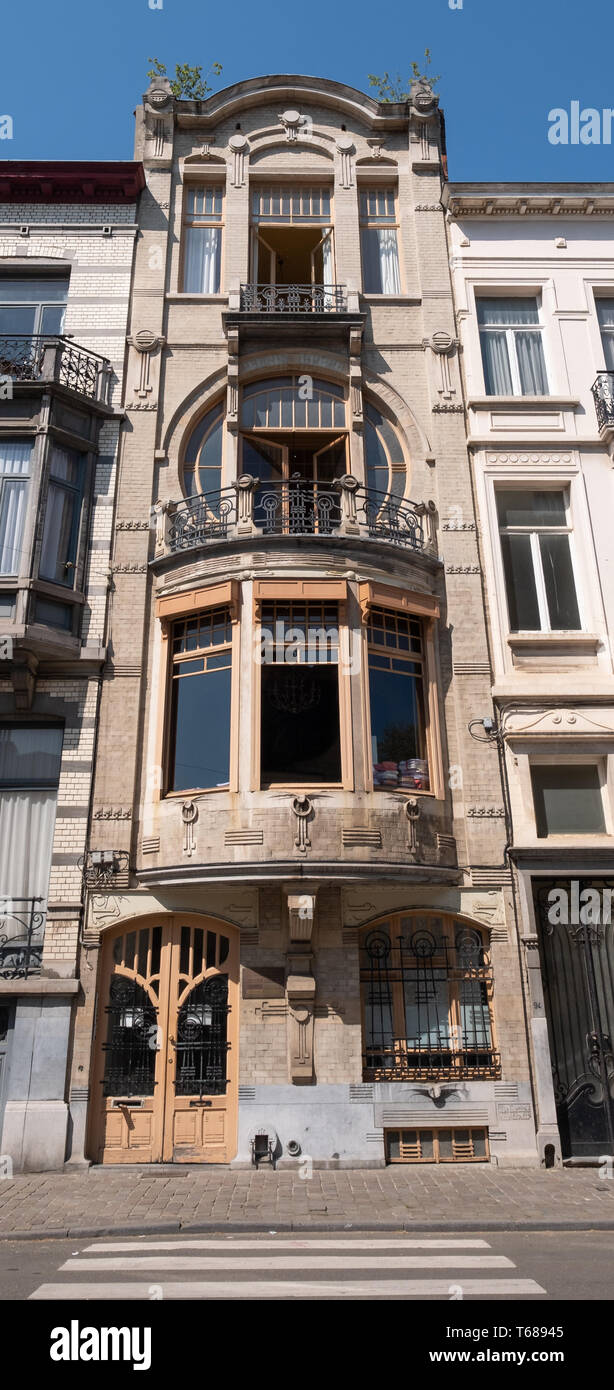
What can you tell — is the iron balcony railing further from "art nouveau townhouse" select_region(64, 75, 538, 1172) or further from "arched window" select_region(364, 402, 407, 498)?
"arched window" select_region(364, 402, 407, 498)

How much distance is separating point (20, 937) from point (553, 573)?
10.6 meters

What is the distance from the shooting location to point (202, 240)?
57.8 feet

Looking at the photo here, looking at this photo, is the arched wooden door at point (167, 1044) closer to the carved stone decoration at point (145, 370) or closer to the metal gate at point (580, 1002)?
the metal gate at point (580, 1002)

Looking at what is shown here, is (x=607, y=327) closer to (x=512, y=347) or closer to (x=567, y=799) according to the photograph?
(x=512, y=347)

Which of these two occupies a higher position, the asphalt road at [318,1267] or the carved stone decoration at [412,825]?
the carved stone decoration at [412,825]

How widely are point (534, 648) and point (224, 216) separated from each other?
11.1 m

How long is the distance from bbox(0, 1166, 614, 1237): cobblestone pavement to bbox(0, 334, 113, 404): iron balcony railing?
12151mm

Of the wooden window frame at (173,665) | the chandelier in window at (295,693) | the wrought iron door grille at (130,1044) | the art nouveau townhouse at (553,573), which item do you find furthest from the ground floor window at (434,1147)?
the chandelier in window at (295,693)

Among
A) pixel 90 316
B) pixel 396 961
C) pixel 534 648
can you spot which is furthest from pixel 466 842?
pixel 90 316

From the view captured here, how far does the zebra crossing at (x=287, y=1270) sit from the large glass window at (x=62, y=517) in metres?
9.81

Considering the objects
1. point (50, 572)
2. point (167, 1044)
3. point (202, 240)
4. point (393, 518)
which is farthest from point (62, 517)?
point (167, 1044)

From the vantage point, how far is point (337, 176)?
1780cm

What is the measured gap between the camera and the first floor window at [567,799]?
13.5 meters
